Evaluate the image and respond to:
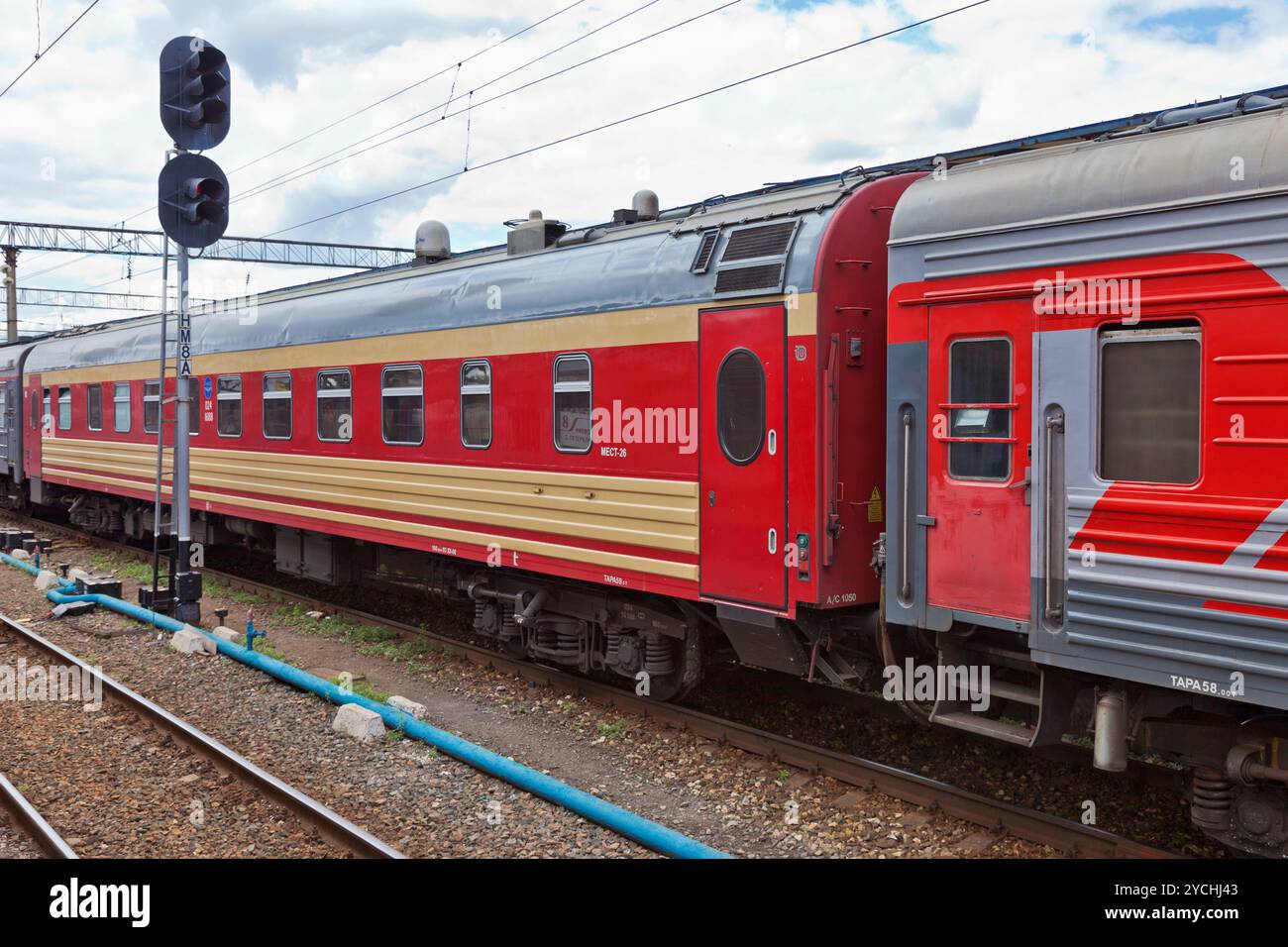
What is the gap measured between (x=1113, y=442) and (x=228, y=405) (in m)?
12.4

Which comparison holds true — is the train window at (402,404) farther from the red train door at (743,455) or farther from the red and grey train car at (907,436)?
the red train door at (743,455)

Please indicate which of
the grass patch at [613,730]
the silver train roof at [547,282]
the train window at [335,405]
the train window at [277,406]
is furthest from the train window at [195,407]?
the grass patch at [613,730]

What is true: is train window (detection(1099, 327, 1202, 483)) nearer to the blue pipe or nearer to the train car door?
the blue pipe

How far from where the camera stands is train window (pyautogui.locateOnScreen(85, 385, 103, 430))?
19.1m

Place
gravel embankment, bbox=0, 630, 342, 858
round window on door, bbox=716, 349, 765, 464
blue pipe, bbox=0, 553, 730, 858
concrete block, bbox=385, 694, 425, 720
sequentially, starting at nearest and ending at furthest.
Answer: blue pipe, bbox=0, 553, 730, 858
gravel embankment, bbox=0, 630, 342, 858
round window on door, bbox=716, 349, 765, 464
concrete block, bbox=385, 694, 425, 720

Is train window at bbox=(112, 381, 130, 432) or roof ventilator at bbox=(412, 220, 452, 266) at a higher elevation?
roof ventilator at bbox=(412, 220, 452, 266)

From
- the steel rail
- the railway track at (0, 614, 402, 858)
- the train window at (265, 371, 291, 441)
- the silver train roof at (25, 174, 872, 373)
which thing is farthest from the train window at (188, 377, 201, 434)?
the steel rail

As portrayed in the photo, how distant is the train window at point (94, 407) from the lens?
19.1 metres

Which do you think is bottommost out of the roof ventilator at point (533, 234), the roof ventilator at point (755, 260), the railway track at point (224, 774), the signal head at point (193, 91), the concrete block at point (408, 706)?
the railway track at point (224, 774)

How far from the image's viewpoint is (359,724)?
8078 mm

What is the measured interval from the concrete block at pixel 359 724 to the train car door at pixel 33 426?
17572mm

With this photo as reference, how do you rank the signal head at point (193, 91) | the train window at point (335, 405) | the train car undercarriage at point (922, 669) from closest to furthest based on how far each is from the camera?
the train car undercarriage at point (922, 669)
the signal head at point (193, 91)
the train window at point (335, 405)

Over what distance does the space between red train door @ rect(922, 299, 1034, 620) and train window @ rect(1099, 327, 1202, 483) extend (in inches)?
16.6
